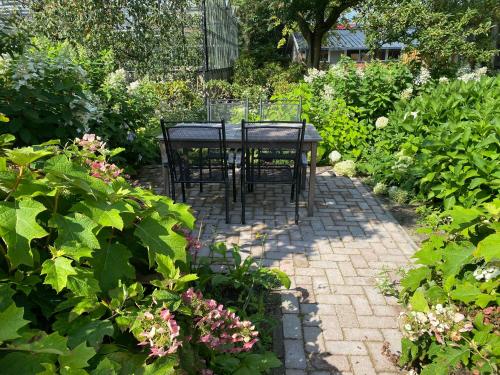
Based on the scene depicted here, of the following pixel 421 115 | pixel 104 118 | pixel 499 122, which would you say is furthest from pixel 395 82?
pixel 104 118

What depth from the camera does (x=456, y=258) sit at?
198 centimetres

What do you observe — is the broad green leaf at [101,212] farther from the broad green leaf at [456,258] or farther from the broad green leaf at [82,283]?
the broad green leaf at [456,258]

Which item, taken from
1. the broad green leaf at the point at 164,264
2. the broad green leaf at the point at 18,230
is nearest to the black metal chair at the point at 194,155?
the broad green leaf at the point at 164,264

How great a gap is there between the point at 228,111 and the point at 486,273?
484cm

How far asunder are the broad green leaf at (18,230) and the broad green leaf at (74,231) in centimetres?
8

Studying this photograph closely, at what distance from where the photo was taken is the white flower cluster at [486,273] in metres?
1.87

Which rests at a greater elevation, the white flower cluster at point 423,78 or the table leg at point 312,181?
the white flower cluster at point 423,78

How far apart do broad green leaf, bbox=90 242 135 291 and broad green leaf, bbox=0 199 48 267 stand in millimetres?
245

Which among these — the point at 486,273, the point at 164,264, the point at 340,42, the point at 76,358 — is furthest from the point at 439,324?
the point at 340,42

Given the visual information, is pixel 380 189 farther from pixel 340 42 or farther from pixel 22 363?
pixel 340 42

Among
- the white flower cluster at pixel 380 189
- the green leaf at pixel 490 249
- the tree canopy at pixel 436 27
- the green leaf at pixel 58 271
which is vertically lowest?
the white flower cluster at pixel 380 189

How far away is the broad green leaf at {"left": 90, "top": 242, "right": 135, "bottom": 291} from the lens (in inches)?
47.3

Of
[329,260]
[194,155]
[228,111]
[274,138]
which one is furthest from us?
[228,111]

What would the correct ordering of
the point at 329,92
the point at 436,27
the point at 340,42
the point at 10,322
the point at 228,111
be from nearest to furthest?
1. the point at 10,322
2. the point at 228,111
3. the point at 329,92
4. the point at 436,27
5. the point at 340,42
